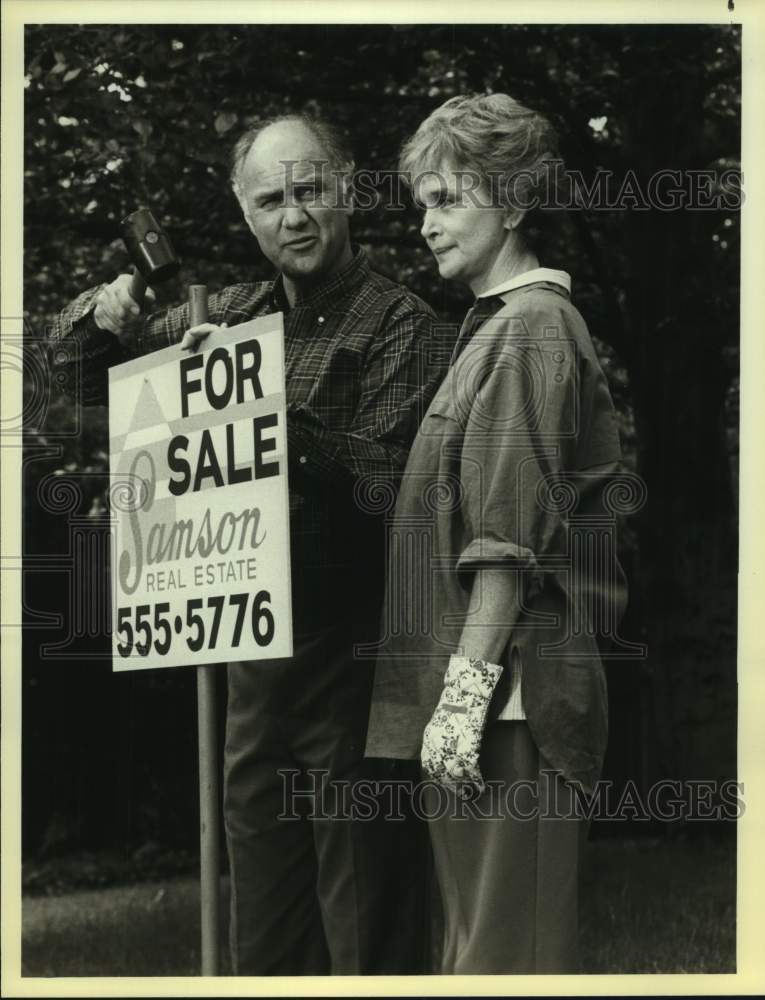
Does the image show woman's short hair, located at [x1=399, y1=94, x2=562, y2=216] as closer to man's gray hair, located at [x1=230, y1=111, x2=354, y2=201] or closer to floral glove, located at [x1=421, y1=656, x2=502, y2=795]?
man's gray hair, located at [x1=230, y1=111, x2=354, y2=201]

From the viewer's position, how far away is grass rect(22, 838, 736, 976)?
595 centimetres

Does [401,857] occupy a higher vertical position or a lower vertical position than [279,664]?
lower

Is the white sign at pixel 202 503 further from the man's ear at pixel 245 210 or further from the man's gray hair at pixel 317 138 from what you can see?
the man's gray hair at pixel 317 138

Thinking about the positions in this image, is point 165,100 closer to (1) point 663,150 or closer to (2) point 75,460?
(2) point 75,460

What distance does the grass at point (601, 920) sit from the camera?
595cm

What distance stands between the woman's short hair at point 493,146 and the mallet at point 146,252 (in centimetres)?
87

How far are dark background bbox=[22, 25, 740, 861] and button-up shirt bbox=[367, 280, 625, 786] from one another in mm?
281

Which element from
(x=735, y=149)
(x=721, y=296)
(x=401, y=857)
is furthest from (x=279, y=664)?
(x=735, y=149)

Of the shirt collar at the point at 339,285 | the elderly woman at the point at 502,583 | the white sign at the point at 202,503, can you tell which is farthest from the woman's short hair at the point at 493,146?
the white sign at the point at 202,503

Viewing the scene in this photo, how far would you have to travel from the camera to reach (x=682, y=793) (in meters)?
5.95

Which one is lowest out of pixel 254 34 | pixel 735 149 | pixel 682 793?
pixel 682 793

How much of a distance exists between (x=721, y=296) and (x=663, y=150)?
552 mm

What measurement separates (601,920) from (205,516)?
1940 mm

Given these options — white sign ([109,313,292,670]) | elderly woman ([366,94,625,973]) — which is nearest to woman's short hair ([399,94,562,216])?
elderly woman ([366,94,625,973])
